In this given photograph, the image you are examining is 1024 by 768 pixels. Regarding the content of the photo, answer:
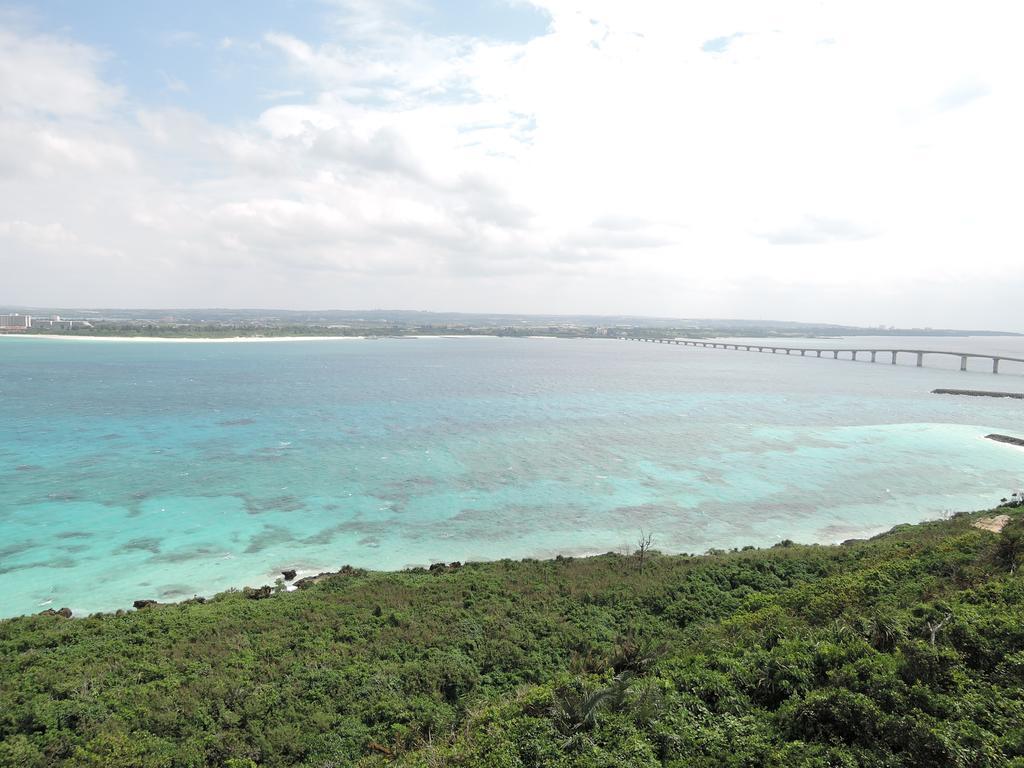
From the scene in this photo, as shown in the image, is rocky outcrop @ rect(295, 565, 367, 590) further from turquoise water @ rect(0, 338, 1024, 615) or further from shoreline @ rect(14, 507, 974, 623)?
turquoise water @ rect(0, 338, 1024, 615)

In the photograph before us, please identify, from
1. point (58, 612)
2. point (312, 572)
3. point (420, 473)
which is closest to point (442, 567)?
point (312, 572)

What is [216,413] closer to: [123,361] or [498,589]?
A: [498,589]

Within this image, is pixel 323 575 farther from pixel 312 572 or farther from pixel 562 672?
pixel 562 672

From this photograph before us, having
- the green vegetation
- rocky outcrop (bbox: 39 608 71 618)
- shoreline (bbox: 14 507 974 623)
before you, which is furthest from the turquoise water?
the green vegetation

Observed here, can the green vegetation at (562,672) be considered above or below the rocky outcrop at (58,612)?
above

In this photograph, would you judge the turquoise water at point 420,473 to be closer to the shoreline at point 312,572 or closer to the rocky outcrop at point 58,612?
the shoreline at point 312,572

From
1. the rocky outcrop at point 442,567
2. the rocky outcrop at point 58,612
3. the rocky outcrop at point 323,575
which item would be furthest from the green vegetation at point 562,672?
the rocky outcrop at point 442,567
